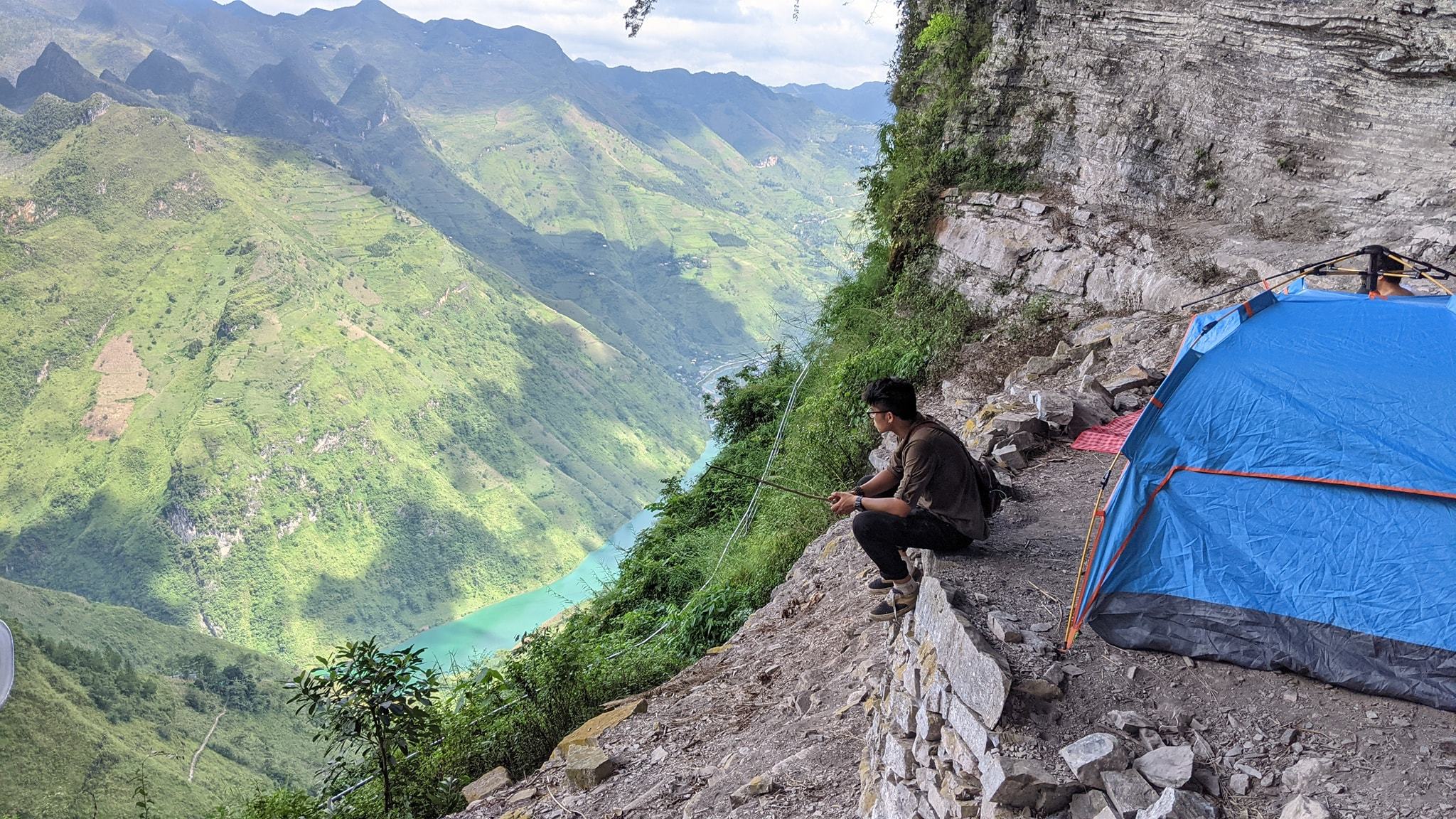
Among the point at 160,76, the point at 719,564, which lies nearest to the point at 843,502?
the point at 719,564

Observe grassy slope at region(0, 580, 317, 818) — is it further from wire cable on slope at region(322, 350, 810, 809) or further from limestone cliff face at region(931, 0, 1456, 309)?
limestone cliff face at region(931, 0, 1456, 309)

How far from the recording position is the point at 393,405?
99.4 m

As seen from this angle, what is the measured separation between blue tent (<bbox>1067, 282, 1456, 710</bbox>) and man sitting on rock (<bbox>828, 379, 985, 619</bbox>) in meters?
0.69

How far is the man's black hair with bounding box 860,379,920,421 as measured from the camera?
179 inches

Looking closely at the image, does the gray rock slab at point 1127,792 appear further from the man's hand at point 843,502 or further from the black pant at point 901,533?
the man's hand at point 843,502

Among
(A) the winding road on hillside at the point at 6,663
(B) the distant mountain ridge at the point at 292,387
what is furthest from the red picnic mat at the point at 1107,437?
(B) the distant mountain ridge at the point at 292,387

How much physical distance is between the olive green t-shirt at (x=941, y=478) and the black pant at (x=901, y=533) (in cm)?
6

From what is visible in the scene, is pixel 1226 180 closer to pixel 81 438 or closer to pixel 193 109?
pixel 81 438

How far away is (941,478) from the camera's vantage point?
14.9 ft

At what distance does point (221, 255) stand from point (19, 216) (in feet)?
78.7

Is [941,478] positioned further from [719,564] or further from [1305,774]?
[719,564]

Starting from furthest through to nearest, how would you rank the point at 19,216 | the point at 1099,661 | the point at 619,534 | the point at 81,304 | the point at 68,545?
the point at 19,216 < the point at 81,304 < the point at 619,534 < the point at 68,545 < the point at 1099,661

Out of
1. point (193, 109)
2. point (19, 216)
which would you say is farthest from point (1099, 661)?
point (193, 109)

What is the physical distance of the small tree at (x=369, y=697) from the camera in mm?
5707
